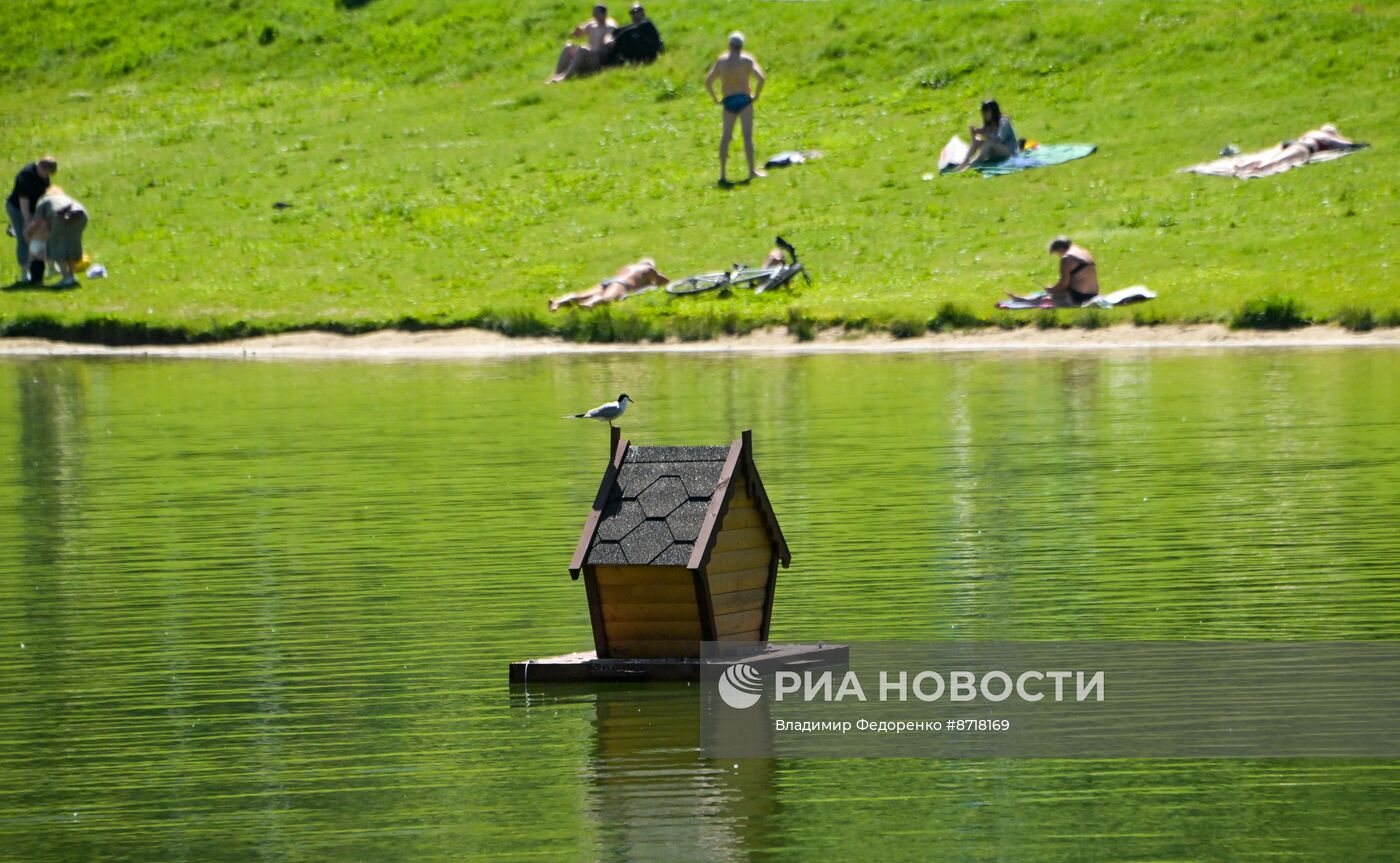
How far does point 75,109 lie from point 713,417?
36204 mm

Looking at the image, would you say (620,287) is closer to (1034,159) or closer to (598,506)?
(1034,159)

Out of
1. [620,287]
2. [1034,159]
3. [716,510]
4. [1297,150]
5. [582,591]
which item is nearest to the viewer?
[716,510]

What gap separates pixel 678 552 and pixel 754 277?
78.3 ft

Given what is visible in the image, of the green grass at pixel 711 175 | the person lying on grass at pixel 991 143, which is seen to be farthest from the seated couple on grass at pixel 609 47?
the person lying on grass at pixel 991 143

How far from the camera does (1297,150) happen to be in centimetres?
3831

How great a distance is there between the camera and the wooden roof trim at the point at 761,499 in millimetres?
12070

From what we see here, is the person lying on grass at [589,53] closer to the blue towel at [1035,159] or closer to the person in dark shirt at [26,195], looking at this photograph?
the blue towel at [1035,159]

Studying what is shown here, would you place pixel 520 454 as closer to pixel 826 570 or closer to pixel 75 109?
Result: pixel 826 570

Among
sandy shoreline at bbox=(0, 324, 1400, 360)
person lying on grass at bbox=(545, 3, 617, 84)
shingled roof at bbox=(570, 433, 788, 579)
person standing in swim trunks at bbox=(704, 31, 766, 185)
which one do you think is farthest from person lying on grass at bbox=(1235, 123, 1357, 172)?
shingled roof at bbox=(570, 433, 788, 579)

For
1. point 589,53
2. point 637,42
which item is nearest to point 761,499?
point 637,42

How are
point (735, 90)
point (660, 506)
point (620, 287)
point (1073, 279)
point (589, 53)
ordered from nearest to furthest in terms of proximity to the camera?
1. point (660, 506)
2. point (1073, 279)
3. point (620, 287)
4. point (735, 90)
5. point (589, 53)

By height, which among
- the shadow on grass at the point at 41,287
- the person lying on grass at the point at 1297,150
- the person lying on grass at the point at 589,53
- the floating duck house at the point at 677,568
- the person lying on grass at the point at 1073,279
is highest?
the person lying on grass at the point at 589,53

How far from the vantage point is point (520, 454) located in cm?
2303

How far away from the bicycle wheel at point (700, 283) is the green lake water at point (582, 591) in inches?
212
